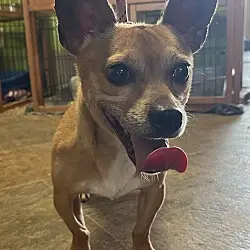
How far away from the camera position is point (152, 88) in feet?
2.80

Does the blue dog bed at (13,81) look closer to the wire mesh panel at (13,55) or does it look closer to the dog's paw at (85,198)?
the wire mesh panel at (13,55)

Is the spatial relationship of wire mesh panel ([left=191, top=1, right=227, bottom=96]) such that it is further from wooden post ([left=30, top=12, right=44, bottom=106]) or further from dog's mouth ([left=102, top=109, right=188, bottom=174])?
dog's mouth ([left=102, top=109, right=188, bottom=174])

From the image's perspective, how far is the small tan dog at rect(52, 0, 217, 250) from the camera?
0.85 metres

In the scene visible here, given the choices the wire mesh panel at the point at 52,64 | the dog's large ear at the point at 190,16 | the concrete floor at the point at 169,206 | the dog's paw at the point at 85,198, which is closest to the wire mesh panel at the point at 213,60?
the concrete floor at the point at 169,206

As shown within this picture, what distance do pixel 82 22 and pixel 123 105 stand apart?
0.85 ft

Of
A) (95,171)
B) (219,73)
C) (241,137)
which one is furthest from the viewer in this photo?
(219,73)

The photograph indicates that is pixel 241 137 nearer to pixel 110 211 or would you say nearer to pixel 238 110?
pixel 238 110

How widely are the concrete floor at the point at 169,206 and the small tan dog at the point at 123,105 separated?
0.36 feet

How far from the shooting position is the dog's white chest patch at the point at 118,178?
102cm

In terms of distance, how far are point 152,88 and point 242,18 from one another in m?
1.80

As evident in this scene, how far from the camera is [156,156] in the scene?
843 millimetres

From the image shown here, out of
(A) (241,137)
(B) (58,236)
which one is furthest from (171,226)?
(A) (241,137)

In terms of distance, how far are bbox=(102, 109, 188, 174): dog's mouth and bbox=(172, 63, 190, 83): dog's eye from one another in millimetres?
138

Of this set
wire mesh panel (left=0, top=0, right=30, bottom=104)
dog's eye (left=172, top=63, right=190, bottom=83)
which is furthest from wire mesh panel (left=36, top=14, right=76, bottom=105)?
dog's eye (left=172, top=63, right=190, bottom=83)
